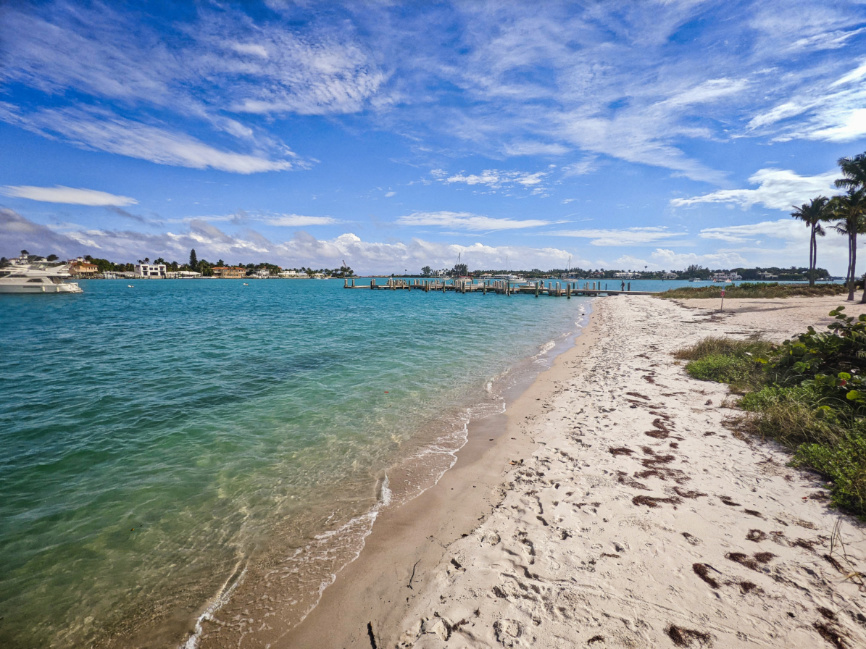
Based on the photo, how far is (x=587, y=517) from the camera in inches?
180

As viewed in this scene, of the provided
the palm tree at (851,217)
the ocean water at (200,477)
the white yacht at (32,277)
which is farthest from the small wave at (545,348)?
the white yacht at (32,277)

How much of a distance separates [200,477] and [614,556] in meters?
7.07

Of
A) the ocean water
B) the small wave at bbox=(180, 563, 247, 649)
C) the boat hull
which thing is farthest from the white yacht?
the small wave at bbox=(180, 563, 247, 649)

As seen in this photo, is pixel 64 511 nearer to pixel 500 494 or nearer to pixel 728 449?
pixel 500 494

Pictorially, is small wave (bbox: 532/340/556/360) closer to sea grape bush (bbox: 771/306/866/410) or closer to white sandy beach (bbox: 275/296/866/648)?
sea grape bush (bbox: 771/306/866/410)

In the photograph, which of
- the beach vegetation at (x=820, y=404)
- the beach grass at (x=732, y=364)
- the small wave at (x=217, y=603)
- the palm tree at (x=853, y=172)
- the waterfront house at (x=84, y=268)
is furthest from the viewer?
the waterfront house at (x=84, y=268)

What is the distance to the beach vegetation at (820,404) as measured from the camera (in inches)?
182

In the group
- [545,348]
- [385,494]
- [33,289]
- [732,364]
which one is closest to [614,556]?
[385,494]

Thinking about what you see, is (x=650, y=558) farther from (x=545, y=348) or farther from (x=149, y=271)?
(x=149, y=271)

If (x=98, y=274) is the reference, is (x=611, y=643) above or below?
below

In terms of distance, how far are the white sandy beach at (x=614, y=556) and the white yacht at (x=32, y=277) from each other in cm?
9179

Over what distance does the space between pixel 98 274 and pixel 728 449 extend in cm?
22992

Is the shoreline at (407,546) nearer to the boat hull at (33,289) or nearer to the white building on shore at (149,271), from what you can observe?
the boat hull at (33,289)

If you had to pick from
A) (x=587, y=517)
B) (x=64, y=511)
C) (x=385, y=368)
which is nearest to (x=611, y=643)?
(x=587, y=517)
